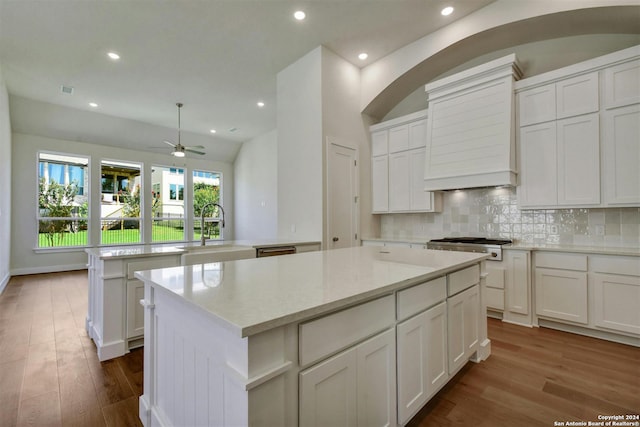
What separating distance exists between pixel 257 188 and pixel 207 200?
1830 mm

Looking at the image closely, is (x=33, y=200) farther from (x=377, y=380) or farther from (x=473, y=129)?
(x=473, y=129)

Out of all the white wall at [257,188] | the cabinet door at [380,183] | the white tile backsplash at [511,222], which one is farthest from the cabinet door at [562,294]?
the white wall at [257,188]

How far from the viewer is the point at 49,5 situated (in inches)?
120

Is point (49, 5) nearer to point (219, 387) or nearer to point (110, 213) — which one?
point (219, 387)

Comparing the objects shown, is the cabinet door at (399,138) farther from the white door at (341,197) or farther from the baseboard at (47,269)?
the baseboard at (47,269)

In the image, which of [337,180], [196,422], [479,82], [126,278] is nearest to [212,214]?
[337,180]

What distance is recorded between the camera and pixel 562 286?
2.89 m

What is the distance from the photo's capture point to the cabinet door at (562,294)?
2785mm

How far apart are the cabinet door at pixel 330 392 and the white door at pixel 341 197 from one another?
2800 mm

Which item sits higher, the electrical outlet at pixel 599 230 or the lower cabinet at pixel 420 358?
the electrical outlet at pixel 599 230

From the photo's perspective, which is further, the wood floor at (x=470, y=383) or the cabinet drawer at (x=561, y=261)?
the cabinet drawer at (x=561, y=261)

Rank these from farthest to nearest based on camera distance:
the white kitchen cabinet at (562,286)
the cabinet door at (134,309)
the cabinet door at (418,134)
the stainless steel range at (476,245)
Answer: the cabinet door at (418,134) → the stainless steel range at (476,245) → the white kitchen cabinet at (562,286) → the cabinet door at (134,309)

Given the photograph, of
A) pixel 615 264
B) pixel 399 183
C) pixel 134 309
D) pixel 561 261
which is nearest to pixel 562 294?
pixel 561 261

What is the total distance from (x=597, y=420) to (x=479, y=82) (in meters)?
3.34
